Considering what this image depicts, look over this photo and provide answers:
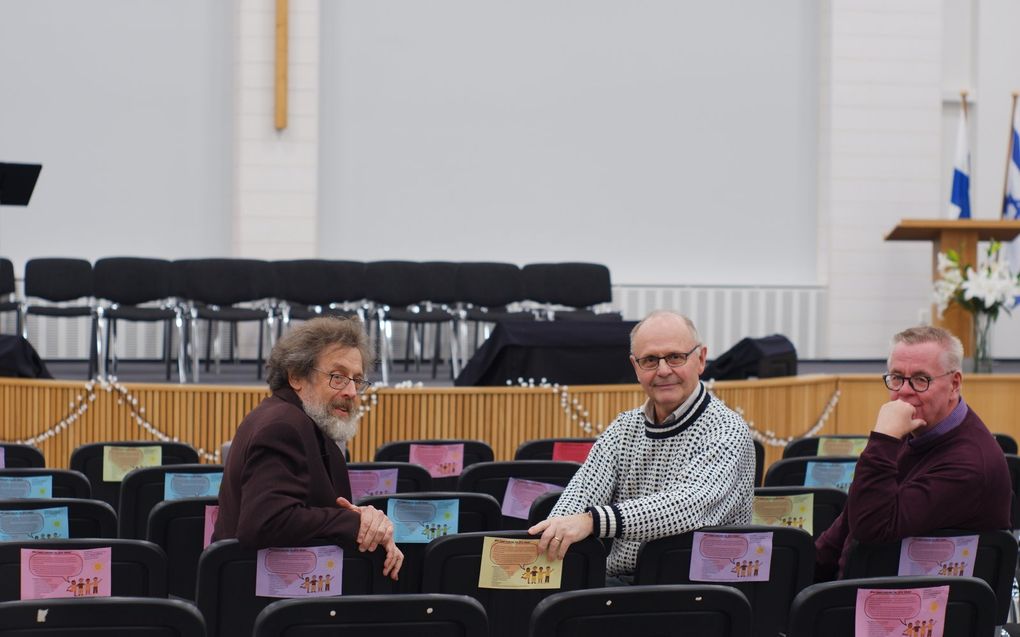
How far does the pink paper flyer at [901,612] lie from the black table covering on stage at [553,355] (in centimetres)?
432

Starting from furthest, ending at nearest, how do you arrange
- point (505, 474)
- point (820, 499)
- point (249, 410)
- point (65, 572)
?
point (249, 410)
point (505, 474)
point (820, 499)
point (65, 572)

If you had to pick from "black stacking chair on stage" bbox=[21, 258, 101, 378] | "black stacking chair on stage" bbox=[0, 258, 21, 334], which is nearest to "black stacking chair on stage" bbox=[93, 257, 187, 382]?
"black stacking chair on stage" bbox=[21, 258, 101, 378]

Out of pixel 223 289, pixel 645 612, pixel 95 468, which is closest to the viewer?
pixel 645 612

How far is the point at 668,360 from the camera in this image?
296cm

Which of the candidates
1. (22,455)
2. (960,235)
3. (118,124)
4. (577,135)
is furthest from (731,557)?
(118,124)

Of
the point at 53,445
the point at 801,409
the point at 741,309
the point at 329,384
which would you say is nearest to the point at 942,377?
the point at 329,384

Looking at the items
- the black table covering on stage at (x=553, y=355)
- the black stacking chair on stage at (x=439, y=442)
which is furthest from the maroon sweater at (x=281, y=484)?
the black table covering on stage at (x=553, y=355)

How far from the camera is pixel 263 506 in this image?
271cm

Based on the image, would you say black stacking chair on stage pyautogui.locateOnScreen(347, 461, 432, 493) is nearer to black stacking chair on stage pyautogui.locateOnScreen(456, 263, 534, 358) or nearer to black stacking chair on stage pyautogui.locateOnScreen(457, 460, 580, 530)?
black stacking chair on stage pyautogui.locateOnScreen(457, 460, 580, 530)

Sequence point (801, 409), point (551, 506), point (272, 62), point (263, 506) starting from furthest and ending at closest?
point (272, 62) → point (801, 409) → point (551, 506) → point (263, 506)

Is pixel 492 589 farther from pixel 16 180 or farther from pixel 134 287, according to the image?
pixel 134 287

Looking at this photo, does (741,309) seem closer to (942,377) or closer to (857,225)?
(857,225)

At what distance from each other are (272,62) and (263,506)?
912 cm

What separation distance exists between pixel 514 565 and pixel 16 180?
16.1 feet
